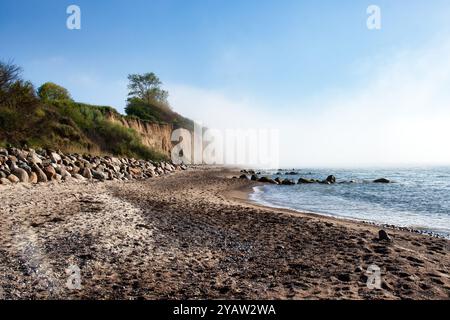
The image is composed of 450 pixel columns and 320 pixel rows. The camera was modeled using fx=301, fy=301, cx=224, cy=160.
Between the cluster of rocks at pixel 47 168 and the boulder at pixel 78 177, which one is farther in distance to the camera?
the boulder at pixel 78 177

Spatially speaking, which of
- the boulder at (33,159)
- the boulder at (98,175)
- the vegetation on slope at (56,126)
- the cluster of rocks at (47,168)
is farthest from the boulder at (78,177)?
the vegetation on slope at (56,126)

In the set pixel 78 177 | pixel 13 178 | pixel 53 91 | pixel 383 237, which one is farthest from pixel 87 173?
pixel 53 91

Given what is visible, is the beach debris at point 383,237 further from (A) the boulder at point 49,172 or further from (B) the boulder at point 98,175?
(B) the boulder at point 98,175

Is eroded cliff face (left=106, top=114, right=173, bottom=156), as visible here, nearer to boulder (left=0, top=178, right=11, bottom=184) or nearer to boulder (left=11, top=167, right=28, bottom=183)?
boulder (left=11, top=167, right=28, bottom=183)

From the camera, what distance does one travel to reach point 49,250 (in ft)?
18.3

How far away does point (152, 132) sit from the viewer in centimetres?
5012

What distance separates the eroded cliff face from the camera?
Result: 42581mm

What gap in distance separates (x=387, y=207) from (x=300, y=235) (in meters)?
10.5

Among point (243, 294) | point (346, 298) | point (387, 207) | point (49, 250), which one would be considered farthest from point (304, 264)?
point (387, 207)

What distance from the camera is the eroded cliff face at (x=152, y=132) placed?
4258cm

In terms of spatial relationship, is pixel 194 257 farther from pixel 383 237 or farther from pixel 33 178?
pixel 33 178

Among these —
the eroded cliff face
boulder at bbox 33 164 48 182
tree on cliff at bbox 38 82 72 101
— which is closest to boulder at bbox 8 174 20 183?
boulder at bbox 33 164 48 182

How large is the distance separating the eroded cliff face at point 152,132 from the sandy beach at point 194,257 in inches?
1327
